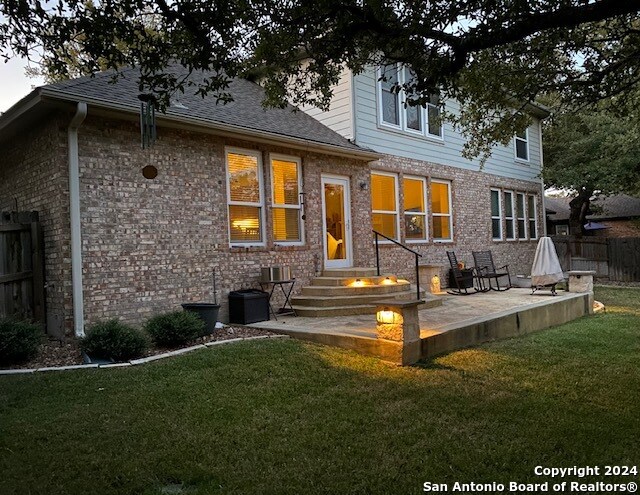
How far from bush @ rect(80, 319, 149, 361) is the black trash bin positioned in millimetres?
2276

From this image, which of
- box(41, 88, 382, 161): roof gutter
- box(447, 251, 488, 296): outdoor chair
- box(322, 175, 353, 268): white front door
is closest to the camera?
box(41, 88, 382, 161): roof gutter

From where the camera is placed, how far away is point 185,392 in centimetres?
480

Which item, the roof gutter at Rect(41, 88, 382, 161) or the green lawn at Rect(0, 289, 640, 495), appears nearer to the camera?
the green lawn at Rect(0, 289, 640, 495)

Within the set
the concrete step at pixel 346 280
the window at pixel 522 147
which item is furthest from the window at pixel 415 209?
the window at pixel 522 147

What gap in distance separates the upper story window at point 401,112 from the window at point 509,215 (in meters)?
4.37

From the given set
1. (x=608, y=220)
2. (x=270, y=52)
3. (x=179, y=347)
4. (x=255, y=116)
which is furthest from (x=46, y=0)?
(x=608, y=220)

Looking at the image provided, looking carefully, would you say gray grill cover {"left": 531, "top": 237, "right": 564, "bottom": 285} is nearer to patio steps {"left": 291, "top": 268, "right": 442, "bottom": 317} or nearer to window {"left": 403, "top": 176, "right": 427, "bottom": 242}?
patio steps {"left": 291, "top": 268, "right": 442, "bottom": 317}

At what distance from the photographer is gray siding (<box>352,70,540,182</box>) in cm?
1163

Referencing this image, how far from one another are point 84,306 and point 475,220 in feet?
38.0

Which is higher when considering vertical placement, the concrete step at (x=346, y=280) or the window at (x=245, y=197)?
the window at (x=245, y=197)

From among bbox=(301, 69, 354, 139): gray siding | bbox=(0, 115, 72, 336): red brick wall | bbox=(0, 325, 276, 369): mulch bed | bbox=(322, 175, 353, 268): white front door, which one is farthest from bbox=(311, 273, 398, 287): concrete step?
bbox=(0, 115, 72, 336): red brick wall

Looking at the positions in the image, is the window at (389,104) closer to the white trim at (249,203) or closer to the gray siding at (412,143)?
the gray siding at (412,143)

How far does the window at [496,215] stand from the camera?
1600 cm

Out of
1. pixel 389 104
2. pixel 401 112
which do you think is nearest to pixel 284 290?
pixel 389 104
